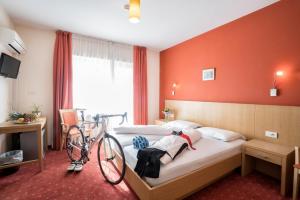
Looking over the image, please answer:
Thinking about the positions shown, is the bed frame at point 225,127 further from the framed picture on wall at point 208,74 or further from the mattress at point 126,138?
the framed picture on wall at point 208,74

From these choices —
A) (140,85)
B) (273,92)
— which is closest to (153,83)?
(140,85)

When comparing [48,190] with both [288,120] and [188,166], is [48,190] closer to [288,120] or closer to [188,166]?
[188,166]

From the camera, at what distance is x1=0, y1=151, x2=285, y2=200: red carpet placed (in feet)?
6.56

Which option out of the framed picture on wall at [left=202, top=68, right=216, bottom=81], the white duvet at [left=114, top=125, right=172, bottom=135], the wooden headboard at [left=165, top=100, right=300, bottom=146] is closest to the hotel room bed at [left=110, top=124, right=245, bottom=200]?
the white duvet at [left=114, top=125, right=172, bottom=135]

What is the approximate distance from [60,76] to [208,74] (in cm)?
347

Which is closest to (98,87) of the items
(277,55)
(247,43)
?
(247,43)

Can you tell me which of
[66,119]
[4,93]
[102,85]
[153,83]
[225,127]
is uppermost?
[153,83]

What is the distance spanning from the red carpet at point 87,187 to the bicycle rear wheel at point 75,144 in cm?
31

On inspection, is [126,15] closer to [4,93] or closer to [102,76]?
[102,76]

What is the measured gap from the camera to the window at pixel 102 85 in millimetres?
3930

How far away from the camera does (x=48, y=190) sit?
2096 mm

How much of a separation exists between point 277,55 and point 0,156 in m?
4.73

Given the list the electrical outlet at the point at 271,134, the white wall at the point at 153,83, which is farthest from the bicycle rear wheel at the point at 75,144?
the electrical outlet at the point at 271,134

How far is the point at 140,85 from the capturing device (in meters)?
4.71
